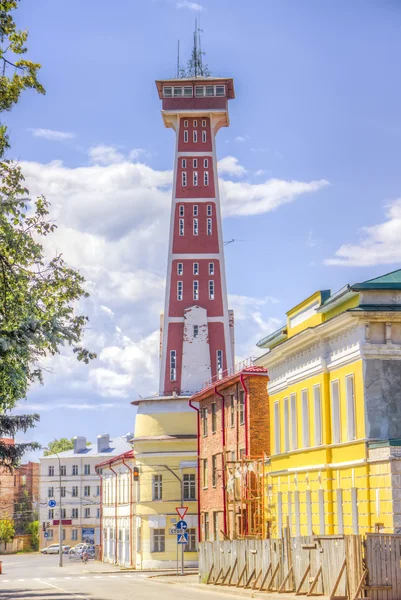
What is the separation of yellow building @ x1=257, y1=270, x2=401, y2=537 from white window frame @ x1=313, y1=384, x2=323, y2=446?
3 centimetres

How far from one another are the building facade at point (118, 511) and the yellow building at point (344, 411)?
3344 cm

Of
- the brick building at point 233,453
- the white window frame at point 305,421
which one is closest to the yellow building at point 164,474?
the brick building at point 233,453

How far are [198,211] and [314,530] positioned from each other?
145 feet

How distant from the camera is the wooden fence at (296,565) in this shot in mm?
22719

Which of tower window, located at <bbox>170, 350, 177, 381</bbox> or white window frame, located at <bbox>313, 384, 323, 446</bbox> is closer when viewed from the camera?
white window frame, located at <bbox>313, 384, 323, 446</bbox>

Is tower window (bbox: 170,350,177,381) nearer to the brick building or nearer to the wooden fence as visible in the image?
the brick building

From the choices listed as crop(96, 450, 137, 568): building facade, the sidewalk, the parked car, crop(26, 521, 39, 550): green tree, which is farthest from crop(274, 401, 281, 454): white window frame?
crop(26, 521, 39, 550): green tree

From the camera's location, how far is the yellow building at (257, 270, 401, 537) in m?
26.1

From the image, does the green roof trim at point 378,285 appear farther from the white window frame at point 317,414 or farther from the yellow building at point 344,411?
the white window frame at point 317,414

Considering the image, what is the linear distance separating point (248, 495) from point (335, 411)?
514 inches

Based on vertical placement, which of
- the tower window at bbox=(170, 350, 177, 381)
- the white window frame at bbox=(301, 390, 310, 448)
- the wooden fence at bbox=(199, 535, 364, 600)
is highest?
the tower window at bbox=(170, 350, 177, 381)

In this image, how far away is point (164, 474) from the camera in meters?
60.2

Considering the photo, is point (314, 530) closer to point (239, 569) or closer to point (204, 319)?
point (239, 569)

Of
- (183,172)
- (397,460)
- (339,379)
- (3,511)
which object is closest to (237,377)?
(339,379)
